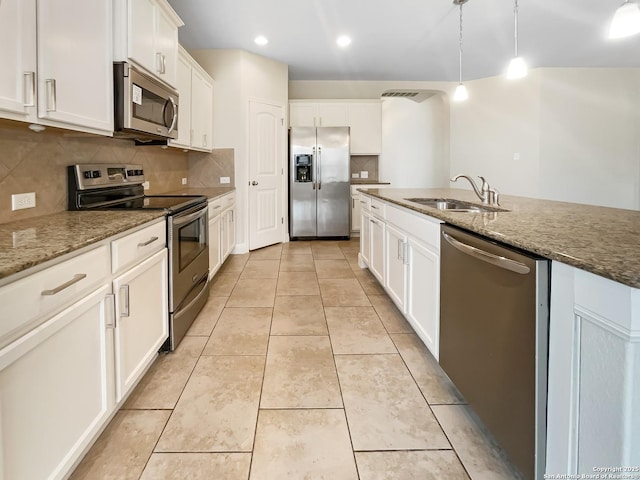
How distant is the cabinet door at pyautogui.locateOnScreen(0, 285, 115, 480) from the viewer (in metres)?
1.01

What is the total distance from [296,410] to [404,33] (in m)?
4.56

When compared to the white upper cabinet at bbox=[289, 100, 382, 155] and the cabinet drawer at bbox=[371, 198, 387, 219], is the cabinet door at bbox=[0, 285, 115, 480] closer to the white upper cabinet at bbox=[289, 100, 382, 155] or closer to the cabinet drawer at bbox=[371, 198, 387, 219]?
the cabinet drawer at bbox=[371, 198, 387, 219]

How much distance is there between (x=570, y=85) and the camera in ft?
22.2

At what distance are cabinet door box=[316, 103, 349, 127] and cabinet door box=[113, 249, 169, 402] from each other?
16.2ft

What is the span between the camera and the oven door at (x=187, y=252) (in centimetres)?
239

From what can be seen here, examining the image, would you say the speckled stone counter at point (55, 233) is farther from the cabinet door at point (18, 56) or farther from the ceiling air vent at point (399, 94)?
the ceiling air vent at point (399, 94)

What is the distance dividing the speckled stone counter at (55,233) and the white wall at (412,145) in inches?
255

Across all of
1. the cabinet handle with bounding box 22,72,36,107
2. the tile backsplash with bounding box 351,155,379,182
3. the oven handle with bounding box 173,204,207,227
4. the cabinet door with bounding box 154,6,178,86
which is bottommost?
the oven handle with bounding box 173,204,207,227

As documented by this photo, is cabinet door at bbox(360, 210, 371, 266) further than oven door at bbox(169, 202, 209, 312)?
Yes

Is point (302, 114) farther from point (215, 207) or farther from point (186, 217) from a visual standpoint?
point (186, 217)

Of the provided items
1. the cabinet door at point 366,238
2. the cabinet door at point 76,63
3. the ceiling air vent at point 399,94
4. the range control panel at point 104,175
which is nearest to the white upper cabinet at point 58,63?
the cabinet door at point 76,63

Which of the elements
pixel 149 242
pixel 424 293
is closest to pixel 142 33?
pixel 149 242

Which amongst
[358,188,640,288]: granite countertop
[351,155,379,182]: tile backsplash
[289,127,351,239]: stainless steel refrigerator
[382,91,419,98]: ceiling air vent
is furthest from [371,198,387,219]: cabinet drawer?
[382,91,419,98]: ceiling air vent

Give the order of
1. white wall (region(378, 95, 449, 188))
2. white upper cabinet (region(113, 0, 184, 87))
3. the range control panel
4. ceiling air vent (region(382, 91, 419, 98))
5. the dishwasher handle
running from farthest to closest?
white wall (region(378, 95, 449, 188)), ceiling air vent (region(382, 91, 419, 98)), the range control panel, white upper cabinet (region(113, 0, 184, 87)), the dishwasher handle
